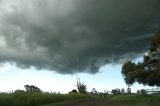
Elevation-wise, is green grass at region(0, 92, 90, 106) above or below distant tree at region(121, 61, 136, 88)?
below

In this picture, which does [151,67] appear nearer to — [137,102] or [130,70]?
[130,70]

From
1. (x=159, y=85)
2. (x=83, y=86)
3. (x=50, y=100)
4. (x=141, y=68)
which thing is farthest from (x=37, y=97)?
(x=83, y=86)

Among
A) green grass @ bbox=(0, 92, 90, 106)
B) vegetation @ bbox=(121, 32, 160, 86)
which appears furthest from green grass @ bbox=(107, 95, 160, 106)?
vegetation @ bbox=(121, 32, 160, 86)

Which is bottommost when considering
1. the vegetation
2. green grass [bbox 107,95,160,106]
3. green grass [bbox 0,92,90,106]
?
green grass [bbox 107,95,160,106]

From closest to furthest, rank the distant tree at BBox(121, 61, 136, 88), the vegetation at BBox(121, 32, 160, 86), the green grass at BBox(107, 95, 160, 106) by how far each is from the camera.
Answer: the green grass at BBox(107, 95, 160, 106) < the vegetation at BBox(121, 32, 160, 86) < the distant tree at BBox(121, 61, 136, 88)

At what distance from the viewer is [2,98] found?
37.0 meters

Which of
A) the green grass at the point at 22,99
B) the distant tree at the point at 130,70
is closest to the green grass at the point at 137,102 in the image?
the green grass at the point at 22,99

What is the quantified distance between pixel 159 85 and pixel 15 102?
45160mm

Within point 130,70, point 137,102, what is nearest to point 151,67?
point 130,70

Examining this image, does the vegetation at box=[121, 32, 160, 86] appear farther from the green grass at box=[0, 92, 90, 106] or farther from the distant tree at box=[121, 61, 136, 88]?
the green grass at box=[0, 92, 90, 106]

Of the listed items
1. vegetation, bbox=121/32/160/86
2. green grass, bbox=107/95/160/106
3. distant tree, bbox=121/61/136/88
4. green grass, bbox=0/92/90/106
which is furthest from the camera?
distant tree, bbox=121/61/136/88

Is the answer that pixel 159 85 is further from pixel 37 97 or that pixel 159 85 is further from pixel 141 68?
pixel 37 97

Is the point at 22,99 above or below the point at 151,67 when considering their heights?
below

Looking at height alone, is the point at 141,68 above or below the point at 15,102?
above
